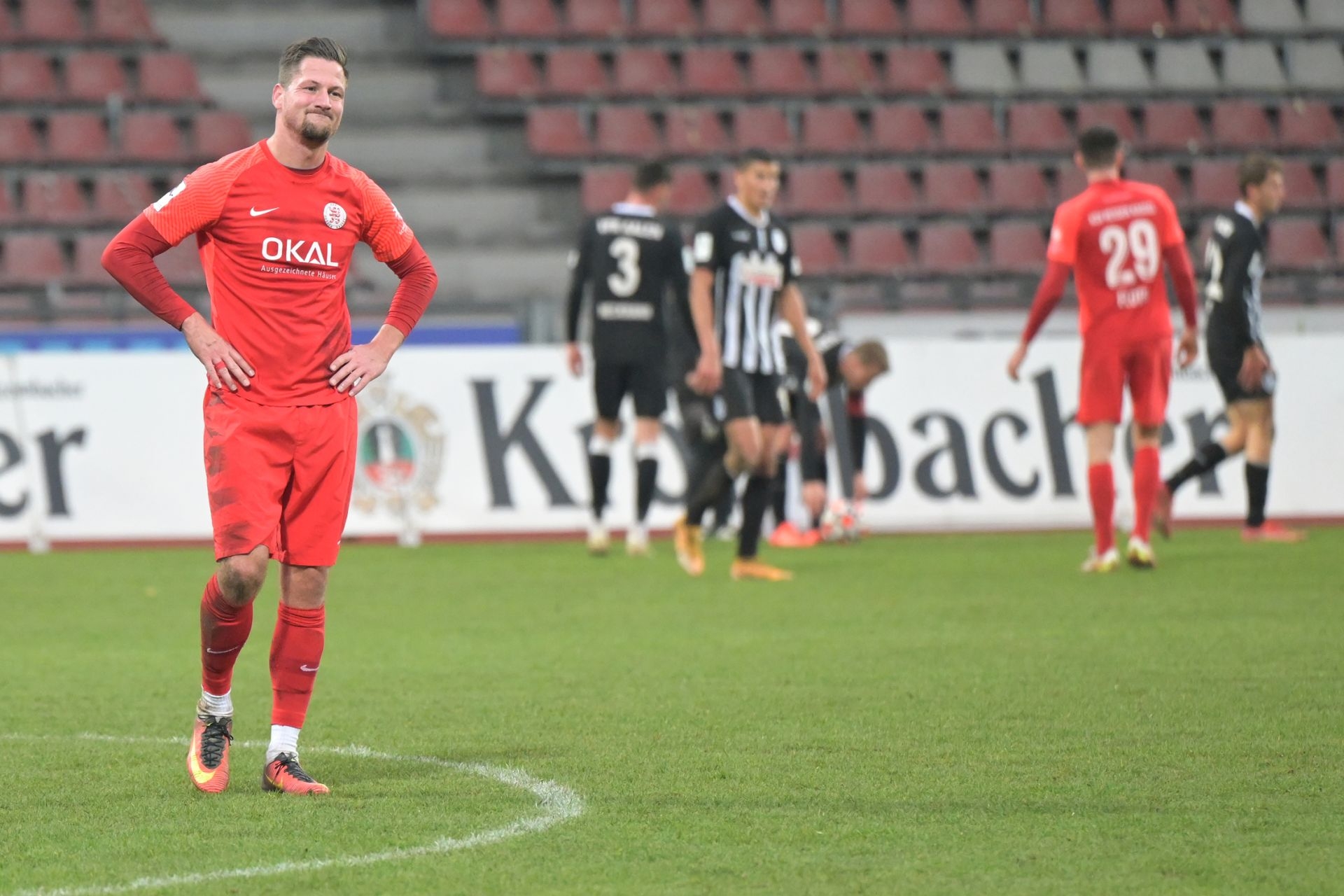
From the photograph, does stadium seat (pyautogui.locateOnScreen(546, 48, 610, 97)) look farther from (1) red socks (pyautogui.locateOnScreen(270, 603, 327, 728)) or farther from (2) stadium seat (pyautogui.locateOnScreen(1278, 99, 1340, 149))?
(1) red socks (pyautogui.locateOnScreen(270, 603, 327, 728))

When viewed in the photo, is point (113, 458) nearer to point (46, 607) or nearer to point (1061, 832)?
point (46, 607)

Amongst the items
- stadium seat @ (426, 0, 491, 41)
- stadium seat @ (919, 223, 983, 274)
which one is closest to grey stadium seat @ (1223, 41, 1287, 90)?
stadium seat @ (919, 223, 983, 274)

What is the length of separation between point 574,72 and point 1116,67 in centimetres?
605

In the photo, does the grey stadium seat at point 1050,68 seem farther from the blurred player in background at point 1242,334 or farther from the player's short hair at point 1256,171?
the player's short hair at point 1256,171

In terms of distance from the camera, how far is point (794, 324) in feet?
31.0

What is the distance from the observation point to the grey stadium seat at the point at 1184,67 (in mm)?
20344

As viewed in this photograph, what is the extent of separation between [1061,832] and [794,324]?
5916 mm

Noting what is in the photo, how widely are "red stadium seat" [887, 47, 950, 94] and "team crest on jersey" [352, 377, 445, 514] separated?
29.1 ft

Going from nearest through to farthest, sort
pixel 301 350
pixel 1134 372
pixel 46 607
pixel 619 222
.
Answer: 1. pixel 301 350
2. pixel 46 607
3. pixel 1134 372
4. pixel 619 222

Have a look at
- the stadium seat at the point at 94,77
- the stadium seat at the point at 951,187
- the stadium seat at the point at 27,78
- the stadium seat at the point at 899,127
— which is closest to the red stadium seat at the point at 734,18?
the stadium seat at the point at 899,127

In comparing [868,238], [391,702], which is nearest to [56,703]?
[391,702]

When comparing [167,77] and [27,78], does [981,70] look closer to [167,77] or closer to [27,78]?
[167,77]

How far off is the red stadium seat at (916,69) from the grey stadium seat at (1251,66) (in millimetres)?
3303

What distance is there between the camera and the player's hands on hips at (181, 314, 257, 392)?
4.25 meters
